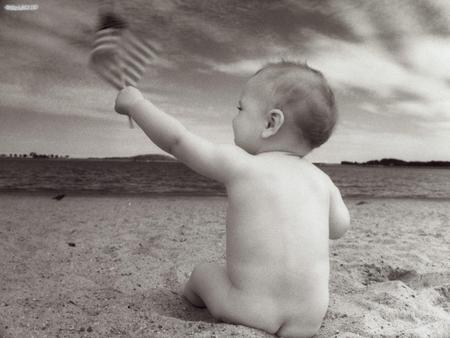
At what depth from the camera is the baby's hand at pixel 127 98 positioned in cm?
147

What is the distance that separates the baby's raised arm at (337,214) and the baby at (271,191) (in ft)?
0.17

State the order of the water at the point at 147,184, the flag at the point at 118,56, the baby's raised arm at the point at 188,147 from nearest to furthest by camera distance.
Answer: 1. the baby's raised arm at the point at 188,147
2. the flag at the point at 118,56
3. the water at the point at 147,184

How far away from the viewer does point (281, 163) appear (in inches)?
58.5

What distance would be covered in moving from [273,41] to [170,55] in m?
2.73

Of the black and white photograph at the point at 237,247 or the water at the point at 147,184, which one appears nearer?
the black and white photograph at the point at 237,247

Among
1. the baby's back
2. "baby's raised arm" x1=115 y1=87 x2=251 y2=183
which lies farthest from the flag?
the baby's back

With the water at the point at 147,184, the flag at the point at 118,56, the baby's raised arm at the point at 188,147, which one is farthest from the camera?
the water at the point at 147,184

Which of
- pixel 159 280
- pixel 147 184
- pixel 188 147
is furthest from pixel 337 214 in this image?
pixel 147 184

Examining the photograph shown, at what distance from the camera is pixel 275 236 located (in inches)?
56.1

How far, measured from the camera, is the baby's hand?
1.47 meters

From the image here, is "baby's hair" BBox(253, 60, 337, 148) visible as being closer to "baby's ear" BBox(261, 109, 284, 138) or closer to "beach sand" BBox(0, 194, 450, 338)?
"baby's ear" BBox(261, 109, 284, 138)

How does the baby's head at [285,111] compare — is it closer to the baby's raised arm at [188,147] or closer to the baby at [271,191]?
the baby at [271,191]

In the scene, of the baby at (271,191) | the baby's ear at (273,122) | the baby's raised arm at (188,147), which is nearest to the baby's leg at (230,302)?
the baby at (271,191)

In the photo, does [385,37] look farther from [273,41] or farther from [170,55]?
[170,55]
